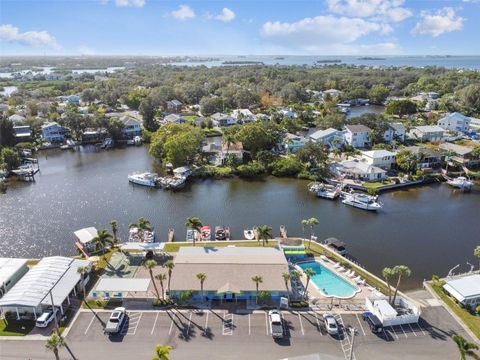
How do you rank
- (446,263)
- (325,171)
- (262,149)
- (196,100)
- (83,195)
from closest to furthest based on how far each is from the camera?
(446,263) < (83,195) < (325,171) < (262,149) < (196,100)

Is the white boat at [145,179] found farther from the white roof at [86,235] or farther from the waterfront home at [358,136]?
the waterfront home at [358,136]

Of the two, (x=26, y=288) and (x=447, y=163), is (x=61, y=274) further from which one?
(x=447, y=163)

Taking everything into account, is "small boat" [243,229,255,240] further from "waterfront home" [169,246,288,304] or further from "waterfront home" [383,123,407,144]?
"waterfront home" [383,123,407,144]

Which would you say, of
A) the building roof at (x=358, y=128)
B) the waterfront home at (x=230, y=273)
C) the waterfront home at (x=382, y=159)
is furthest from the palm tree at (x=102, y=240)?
the building roof at (x=358, y=128)

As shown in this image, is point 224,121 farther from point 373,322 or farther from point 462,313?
point 462,313

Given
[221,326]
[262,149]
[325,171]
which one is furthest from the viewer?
[262,149]

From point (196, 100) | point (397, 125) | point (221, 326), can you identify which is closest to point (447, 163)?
point (397, 125)

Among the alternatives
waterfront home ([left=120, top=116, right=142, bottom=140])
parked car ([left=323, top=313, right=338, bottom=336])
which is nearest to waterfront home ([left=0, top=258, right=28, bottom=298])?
parked car ([left=323, top=313, right=338, bottom=336])
